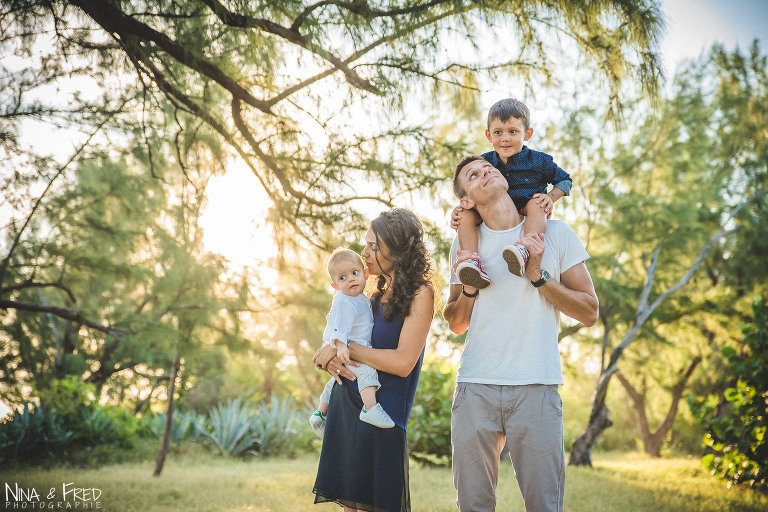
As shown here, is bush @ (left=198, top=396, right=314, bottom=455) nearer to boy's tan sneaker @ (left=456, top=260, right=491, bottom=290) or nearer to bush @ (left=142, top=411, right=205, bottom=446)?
bush @ (left=142, top=411, right=205, bottom=446)

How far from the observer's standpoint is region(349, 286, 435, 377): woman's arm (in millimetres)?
2012

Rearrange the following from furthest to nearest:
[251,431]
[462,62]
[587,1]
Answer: [251,431] < [462,62] < [587,1]

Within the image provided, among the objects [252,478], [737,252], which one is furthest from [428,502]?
[737,252]

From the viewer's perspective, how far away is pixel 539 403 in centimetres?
178

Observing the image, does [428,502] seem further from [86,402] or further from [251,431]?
[86,402]

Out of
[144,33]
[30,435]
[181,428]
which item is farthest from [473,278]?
[181,428]

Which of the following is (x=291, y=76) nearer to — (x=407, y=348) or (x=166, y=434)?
(x=407, y=348)

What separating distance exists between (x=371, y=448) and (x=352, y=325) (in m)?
0.43

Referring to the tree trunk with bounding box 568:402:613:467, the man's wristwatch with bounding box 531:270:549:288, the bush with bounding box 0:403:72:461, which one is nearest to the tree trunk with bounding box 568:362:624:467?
the tree trunk with bounding box 568:402:613:467

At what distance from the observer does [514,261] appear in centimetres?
179

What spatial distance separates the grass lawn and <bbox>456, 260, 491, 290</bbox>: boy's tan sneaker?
366cm

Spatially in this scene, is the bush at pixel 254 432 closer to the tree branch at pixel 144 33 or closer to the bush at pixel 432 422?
the bush at pixel 432 422

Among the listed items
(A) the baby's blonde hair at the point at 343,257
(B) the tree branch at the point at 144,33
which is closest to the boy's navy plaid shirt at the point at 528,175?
(A) the baby's blonde hair at the point at 343,257

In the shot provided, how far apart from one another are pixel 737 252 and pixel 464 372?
12.1 metres
